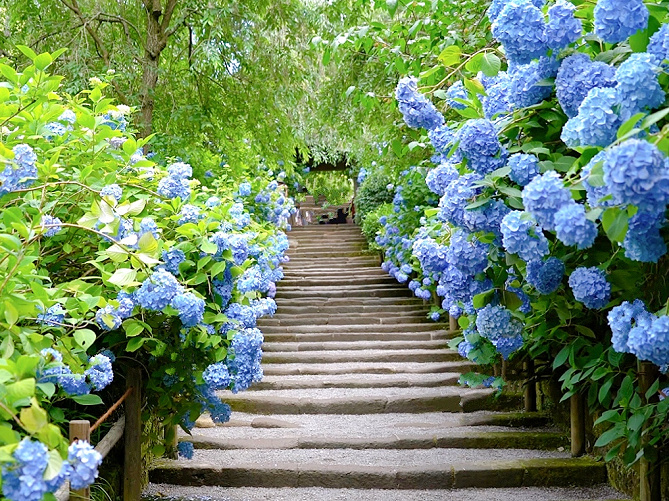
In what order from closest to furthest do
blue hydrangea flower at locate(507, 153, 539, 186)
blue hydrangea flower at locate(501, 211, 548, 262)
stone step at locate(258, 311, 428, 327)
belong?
blue hydrangea flower at locate(501, 211, 548, 262) < blue hydrangea flower at locate(507, 153, 539, 186) < stone step at locate(258, 311, 428, 327)

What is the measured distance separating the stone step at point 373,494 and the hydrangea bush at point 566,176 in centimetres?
109

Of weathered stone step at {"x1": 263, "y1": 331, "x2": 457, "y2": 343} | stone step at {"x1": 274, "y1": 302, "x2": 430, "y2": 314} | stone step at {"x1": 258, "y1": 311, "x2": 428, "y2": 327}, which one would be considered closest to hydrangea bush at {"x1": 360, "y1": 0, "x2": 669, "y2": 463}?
weathered stone step at {"x1": 263, "y1": 331, "x2": 457, "y2": 343}

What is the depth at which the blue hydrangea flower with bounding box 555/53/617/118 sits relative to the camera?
1.65 meters

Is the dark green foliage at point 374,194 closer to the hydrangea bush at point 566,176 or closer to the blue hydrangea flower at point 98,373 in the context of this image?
the hydrangea bush at point 566,176

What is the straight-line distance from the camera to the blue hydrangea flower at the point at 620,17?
1459 millimetres

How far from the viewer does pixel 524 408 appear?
534 centimetres

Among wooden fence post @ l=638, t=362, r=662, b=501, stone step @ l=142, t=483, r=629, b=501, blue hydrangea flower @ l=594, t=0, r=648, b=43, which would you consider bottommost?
stone step @ l=142, t=483, r=629, b=501

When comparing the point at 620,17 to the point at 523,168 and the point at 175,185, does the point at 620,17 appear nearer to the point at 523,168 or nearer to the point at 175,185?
the point at 523,168

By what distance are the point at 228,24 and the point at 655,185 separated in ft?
19.8

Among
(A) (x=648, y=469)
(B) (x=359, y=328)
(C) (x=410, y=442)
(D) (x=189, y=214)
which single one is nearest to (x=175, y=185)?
(D) (x=189, y=214)

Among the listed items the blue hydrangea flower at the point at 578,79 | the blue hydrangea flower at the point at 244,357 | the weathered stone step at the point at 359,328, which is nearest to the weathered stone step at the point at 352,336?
the weathered stone step at the point at 359,328

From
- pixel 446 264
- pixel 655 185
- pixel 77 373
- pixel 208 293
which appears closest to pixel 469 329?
pixel 446 264

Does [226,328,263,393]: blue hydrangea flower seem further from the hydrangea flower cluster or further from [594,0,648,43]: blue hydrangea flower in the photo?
Answer: [594,0,648,43]: blue hydrangea flower

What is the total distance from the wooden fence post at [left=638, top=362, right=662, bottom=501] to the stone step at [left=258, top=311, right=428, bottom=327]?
5225mm
